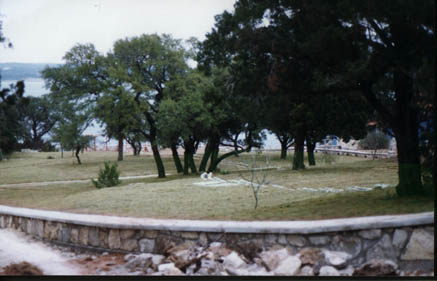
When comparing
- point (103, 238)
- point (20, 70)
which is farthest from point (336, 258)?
point (20, 70)

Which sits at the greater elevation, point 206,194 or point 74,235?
point 206,194

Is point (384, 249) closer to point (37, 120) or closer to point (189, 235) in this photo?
point (189, 235)

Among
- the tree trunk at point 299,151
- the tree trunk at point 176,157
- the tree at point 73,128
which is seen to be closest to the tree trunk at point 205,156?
the tree trunk at point 176,157

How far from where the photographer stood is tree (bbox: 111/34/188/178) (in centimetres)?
622

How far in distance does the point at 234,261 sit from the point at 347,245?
3.22ft

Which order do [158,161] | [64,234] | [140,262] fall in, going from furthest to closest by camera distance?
[158,161] < [64,234] < [140,262]

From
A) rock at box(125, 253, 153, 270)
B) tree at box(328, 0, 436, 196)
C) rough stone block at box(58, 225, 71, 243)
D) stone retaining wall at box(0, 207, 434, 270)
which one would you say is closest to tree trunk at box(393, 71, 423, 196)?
tree at box(328, 0, 436, 196)

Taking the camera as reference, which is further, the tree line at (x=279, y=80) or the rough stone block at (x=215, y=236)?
the tree line at (x=279, y=80)

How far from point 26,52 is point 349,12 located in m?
3.44

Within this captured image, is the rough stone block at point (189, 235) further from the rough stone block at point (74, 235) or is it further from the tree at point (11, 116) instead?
the tree at point (11, 116)

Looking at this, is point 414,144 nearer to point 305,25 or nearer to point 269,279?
point 305,25

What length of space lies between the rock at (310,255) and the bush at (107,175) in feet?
9.71

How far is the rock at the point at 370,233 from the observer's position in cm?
377

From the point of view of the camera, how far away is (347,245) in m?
3.84
